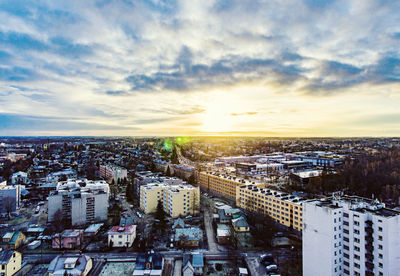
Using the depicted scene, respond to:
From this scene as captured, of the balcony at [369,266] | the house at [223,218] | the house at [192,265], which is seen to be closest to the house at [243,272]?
the house at [192,265]

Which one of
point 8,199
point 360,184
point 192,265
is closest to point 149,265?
point 192,265

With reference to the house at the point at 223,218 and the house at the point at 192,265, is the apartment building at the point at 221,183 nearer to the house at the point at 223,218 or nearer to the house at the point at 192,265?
the house at the point at 223,218

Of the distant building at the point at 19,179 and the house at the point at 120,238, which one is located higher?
the distant building at the point at 19,179

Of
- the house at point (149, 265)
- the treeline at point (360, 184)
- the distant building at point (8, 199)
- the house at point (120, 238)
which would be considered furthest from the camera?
the treeline at point (360, 184)

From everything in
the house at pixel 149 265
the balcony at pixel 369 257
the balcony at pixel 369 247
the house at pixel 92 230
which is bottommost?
the house at pixel 92 230

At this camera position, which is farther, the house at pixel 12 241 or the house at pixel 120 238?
the house at pixel 120 238

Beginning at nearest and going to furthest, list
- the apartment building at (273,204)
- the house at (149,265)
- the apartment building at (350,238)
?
the apartment building at (350,238), the house at (149,265), the apartment building at (273,204)
